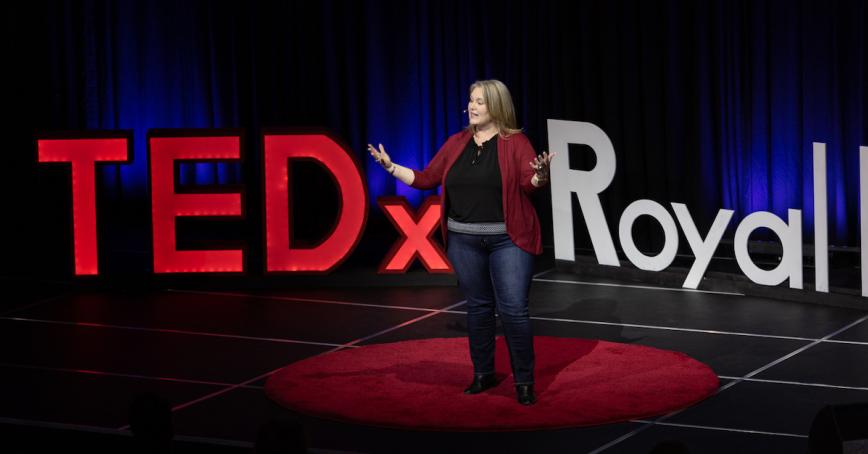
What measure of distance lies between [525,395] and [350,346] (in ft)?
5.36

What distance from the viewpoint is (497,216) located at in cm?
530

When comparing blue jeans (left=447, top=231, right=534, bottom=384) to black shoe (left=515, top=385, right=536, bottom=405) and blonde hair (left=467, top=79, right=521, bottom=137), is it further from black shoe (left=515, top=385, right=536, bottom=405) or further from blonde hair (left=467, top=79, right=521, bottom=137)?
blonde hair (left=467, top=79, right=521, bottom=137)

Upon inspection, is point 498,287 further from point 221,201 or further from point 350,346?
point 221,201

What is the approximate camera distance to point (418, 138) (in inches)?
457

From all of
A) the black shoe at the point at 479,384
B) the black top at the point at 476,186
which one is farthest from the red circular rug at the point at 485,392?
the black top at the point at 476,186

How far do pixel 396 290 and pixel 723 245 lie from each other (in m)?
2.90

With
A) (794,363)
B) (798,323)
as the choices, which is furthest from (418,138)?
(794,363)

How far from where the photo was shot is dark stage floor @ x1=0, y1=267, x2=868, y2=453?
4927 mm

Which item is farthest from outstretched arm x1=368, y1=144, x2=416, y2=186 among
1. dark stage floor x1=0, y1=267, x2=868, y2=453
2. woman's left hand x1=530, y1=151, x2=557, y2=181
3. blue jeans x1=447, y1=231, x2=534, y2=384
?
dark stage floor x1=0, y1=267, x2=868, y2=453

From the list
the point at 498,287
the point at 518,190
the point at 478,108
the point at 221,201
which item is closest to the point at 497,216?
the point at 518,190

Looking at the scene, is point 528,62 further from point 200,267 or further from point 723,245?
point 200,267

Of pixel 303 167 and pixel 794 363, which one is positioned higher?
pixel 303 167

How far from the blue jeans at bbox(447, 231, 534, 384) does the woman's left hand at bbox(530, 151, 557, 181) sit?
336mm

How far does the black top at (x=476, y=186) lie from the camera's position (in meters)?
5.30
